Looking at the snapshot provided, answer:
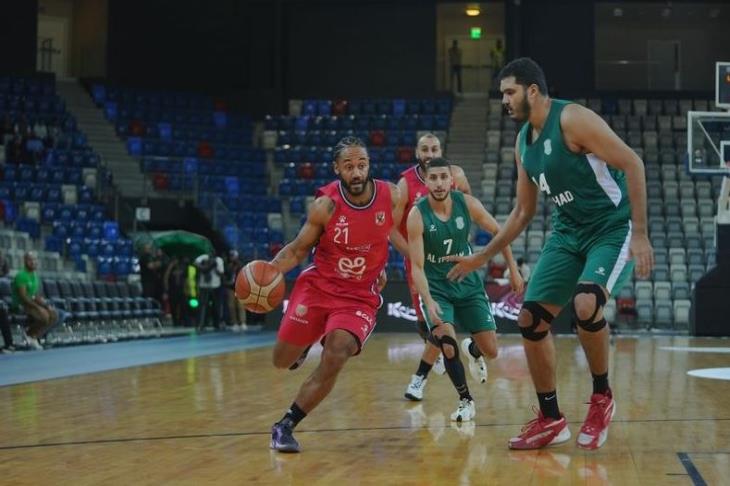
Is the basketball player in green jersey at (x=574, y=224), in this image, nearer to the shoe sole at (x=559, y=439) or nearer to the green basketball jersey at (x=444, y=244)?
the shoe sole at (x=559, y=439)

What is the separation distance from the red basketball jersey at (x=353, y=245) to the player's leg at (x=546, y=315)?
2.94 ft

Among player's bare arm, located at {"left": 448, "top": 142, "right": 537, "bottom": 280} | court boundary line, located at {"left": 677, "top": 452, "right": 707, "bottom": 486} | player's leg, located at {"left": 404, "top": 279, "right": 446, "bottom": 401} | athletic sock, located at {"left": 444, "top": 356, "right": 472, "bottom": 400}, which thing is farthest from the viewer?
player's leg, located at {"left": 404, "top": 279, "right": 446, "bottom": 401}

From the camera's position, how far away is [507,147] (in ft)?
96.1

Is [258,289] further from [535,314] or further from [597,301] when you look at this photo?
[597,301]

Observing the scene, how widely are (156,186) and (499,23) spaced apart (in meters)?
13.6

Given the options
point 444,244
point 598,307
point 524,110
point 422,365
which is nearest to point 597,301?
point 598,307

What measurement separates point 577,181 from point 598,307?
68 centimetres

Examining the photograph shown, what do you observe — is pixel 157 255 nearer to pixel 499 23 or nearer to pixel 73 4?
pixel 73 4

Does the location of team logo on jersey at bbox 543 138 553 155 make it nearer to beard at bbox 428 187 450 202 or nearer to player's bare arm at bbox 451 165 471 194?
beard at bbox 428 187 450 202

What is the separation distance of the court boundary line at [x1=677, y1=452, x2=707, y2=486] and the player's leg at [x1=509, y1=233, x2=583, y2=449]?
724mm

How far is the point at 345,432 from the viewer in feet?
22.8

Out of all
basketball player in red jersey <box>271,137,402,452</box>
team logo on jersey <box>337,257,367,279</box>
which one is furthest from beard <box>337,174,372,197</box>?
team logo on jersey <box>337,257,367,279</box>

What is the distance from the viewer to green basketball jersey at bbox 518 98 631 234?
19.8 ft

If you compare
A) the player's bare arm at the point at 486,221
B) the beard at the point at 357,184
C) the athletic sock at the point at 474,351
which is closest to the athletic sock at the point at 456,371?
the player's bare arm at the point at 486,221
